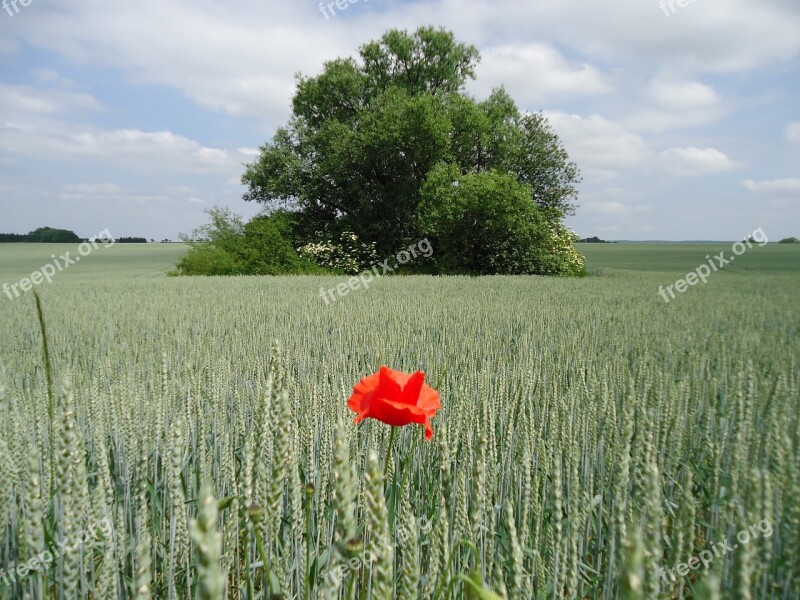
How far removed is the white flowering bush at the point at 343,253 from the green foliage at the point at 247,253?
0.60 m

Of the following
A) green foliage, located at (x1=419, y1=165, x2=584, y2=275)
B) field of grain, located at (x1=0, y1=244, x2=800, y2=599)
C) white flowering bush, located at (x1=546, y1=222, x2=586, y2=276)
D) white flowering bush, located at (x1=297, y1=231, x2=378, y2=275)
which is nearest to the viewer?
field of grain, located at (x1=0, y1=244, x2=800, y2=599)

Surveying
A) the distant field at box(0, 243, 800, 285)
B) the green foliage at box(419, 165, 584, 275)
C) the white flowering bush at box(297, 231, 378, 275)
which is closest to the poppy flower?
the distant field at box(0, 243, 800, 285)

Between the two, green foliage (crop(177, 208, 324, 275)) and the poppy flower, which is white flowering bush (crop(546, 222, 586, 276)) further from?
the poppy flower

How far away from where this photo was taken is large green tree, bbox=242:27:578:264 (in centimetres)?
1641

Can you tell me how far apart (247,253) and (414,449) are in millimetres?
14700

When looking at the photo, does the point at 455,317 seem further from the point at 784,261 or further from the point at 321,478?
the point at 321,478

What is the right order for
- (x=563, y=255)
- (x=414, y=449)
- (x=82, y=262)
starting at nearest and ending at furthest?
(x=414, y=449) < (x=563, y=255) < (x=82, y=262)

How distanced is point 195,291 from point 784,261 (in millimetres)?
7040

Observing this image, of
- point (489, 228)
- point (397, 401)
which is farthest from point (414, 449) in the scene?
point (489, 228)

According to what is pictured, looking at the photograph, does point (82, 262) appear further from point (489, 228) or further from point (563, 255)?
point (563, 255)

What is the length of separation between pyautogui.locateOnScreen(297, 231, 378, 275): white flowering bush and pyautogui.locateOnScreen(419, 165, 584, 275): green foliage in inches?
97.3

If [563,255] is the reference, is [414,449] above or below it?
below

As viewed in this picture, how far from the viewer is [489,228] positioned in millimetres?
15102

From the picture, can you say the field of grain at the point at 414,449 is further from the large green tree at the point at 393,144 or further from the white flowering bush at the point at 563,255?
the large green tree at the point at 393,144
